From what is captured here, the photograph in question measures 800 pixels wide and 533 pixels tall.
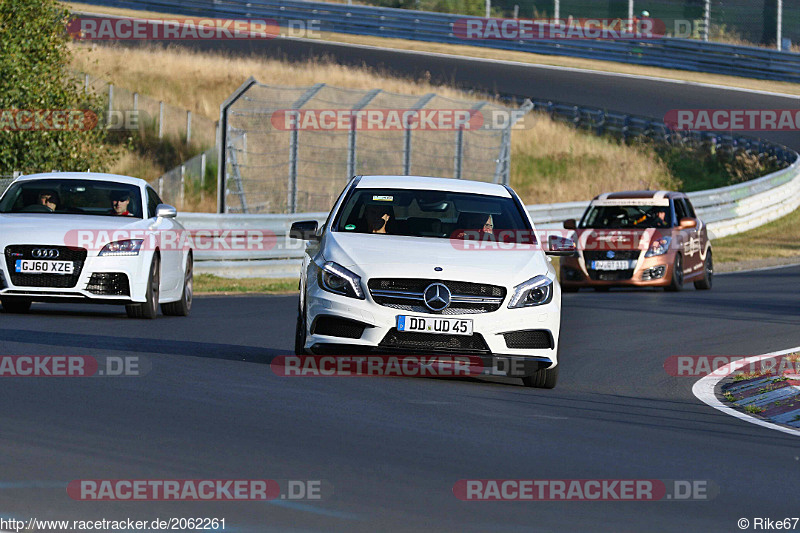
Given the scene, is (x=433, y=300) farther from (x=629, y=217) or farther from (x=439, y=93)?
(x=439, y=93)

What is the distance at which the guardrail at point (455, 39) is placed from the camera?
48.0 m

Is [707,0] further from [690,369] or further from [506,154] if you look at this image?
[690,369]

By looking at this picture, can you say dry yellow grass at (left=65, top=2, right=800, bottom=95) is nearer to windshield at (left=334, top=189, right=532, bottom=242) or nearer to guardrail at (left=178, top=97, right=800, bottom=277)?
guardrail at (left=178, top=97, right=800, bottom=277)

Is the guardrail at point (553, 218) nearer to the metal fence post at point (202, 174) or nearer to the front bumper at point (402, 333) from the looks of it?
the metal fence post at point (202, 174)

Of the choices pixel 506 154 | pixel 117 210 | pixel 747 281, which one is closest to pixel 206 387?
pixel 117 210

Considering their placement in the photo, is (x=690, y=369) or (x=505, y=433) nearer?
(x=505, y=433)

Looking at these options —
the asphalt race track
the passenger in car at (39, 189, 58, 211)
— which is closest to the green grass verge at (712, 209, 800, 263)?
the passenger in car at (39, 189, 58, 211)

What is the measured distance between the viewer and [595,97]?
1750 inches

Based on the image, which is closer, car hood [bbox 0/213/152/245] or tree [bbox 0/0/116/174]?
car hood [bbox 0/213/152/245]

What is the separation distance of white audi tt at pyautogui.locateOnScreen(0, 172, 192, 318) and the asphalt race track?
100 cm

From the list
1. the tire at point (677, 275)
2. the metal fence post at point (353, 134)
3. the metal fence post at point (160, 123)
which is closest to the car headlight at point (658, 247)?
the tire at point (677, 275)

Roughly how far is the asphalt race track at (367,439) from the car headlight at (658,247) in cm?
848

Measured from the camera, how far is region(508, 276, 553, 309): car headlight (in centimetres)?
1094

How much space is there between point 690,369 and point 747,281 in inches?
Result: 467
